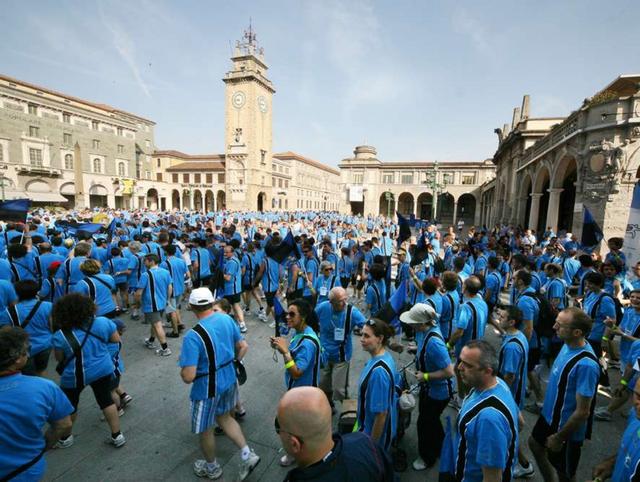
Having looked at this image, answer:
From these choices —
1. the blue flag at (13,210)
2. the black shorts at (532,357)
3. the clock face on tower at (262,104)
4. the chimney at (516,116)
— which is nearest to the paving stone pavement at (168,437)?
the black shorts at (532,357)

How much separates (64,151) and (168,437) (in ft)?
173

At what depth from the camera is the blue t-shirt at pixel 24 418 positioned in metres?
2.23

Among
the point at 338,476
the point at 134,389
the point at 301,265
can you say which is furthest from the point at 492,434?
the point at 301,265

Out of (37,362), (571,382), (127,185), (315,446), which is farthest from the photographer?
(127,185)

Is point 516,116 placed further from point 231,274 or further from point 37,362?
point 37,362

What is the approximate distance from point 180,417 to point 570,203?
23.6 m

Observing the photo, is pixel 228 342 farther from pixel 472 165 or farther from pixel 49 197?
pixel 472 165

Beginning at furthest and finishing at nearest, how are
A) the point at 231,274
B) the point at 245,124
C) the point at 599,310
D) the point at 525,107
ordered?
the point at 245,124 < the point at 525,107 < the point at 231,274 < the point at 599,310

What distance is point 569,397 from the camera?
2.80 m

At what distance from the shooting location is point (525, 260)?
6621mm

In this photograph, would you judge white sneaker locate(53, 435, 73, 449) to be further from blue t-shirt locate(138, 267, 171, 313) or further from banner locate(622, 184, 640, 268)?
banner locate(622, 184, 640, 268)

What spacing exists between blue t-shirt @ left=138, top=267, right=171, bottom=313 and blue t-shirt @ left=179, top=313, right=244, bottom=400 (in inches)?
125

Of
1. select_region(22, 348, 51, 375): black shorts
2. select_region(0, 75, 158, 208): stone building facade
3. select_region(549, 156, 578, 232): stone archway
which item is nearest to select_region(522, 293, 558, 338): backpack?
select_region(22, 348, 51, 375): black shorts

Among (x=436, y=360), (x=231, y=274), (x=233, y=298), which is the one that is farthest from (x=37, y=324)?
(x=436, y=360)
